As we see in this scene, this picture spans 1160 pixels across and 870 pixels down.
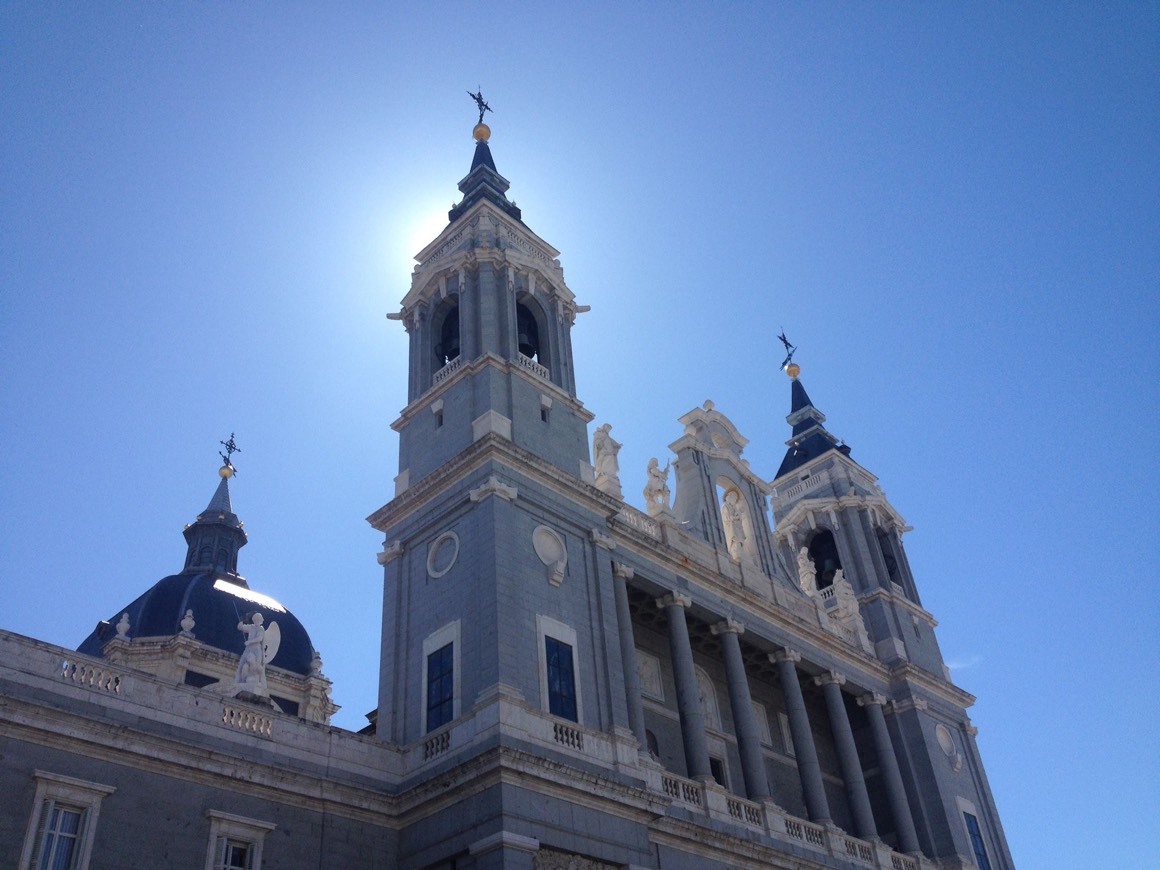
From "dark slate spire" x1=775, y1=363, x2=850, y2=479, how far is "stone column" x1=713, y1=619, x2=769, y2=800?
58.4ft

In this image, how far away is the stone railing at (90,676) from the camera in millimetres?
19938

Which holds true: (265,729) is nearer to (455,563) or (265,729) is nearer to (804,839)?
(455,563)

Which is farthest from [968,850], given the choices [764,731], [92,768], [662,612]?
[92,768]

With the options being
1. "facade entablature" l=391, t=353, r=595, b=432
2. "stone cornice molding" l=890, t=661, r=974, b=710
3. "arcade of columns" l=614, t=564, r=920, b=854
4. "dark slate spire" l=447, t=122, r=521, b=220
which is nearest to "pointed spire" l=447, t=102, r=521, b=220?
"dark slate spire" l=447, t=122, r=521, b=220

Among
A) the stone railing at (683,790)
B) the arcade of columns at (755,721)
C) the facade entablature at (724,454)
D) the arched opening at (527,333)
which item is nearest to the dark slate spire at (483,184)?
the arched opening at (527,333)

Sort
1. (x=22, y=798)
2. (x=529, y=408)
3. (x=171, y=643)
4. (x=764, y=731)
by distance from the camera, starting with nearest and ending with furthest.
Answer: (x=22, y=798) < (x=529, y=408) < (x=764, y=731) < (x=171, y=643)

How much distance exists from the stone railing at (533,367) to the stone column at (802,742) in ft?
37.3

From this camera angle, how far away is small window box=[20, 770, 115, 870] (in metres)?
18.2

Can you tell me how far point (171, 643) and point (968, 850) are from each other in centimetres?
3123

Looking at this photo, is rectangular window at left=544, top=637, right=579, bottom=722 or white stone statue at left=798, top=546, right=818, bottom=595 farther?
white stone statue at left=798, top=546, right=818, bottom=595

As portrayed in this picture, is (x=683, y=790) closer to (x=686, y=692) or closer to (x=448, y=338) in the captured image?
(x=686, y=692)

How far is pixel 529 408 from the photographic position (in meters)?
29.3

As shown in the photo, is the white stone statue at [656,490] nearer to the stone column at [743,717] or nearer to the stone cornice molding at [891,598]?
the stone column at [743,717]

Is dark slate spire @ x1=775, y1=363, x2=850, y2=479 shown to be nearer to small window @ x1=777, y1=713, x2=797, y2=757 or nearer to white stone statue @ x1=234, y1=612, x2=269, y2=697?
small window @ x1=777, y1=713, x2=797, y2=757
